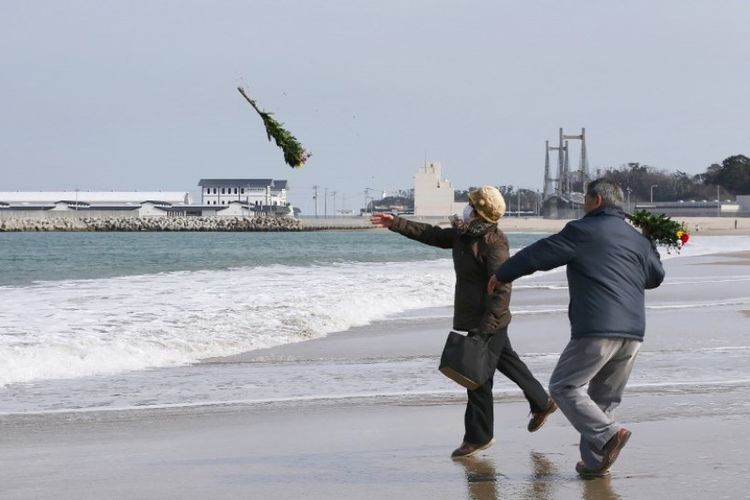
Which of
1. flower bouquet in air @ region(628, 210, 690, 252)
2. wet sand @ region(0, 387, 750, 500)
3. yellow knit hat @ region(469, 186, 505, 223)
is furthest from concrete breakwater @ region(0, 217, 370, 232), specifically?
flower bouquet in air @ region(628, 210, 690, 252)

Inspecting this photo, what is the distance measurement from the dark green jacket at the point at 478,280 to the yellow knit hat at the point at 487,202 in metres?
0.10

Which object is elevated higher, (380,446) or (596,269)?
(596,269)

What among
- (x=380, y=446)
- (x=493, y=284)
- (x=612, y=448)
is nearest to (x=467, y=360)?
(x=493, y=284)

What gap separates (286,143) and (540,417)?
7.13 feet

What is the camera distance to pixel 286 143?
6.64m

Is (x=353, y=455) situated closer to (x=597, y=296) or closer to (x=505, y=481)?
(x=505, y=481)

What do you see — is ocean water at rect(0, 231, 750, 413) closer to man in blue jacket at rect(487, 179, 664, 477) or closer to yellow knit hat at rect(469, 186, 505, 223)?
yellow knit hat at rect(469, 186, 505, 223)

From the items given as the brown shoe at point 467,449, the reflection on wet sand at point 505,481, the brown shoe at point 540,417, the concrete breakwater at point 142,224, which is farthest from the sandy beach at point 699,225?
the reflection on wet sand at point 505,481

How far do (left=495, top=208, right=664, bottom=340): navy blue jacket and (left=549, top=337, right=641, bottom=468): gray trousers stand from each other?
0.07 meters

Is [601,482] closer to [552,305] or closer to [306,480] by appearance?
[306,480]

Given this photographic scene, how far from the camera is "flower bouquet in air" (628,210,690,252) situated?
6.24 metres

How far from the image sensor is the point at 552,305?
61.9 ft

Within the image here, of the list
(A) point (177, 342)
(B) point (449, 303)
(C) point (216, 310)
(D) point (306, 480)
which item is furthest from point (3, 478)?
(B) point (449, 303)

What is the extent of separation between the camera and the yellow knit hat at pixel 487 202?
654cm
